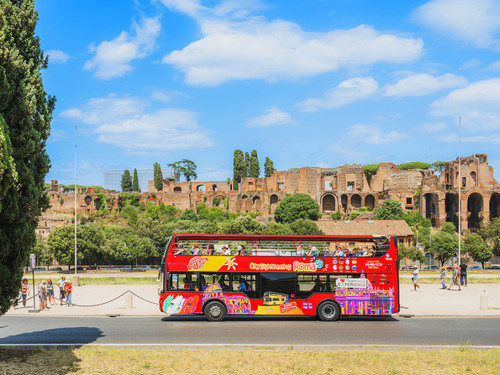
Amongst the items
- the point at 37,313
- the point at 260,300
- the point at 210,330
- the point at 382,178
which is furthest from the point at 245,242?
the point at 382,178

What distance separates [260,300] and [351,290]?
3.78m

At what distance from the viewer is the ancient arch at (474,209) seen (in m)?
87.4

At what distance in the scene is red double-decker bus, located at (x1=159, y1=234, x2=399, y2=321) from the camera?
1944 cm

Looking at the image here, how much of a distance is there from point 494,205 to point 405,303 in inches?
2895

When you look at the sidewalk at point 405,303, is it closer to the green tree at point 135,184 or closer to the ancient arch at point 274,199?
the ancient arch at point 274,199

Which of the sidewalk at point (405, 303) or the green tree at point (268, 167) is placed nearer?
the sidewalk at point (405, 303)

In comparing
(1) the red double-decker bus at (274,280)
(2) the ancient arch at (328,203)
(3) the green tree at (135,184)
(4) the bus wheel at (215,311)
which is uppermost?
(3) the green tree at (135,184)

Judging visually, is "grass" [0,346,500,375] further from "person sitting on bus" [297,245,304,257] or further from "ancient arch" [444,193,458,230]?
"ancient arch" [444,193,458,230]

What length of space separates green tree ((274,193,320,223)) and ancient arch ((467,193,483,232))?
29.1m

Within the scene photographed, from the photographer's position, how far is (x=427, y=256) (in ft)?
229

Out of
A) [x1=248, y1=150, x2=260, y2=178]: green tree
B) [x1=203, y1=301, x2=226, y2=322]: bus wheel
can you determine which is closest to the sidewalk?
[x1=203, y1=301, x2=226, y2=322]: bus wheel

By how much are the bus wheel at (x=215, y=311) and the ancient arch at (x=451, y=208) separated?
79310mm

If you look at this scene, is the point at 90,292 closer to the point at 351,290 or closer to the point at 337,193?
the point at 351,290

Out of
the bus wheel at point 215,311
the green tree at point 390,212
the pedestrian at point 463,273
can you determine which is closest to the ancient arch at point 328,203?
the green tree at point 390,212
